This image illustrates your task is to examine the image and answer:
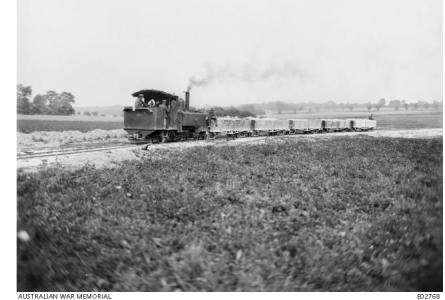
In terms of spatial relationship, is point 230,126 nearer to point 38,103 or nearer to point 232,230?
point 38,103

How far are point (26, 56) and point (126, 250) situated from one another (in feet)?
14.7

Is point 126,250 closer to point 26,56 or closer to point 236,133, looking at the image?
point 26,56

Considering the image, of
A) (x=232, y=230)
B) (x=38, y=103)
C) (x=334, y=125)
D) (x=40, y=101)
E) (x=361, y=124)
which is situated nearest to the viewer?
(x=232, y=230)

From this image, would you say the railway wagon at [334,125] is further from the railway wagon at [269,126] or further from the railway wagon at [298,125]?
the railway wagon at [269,126]

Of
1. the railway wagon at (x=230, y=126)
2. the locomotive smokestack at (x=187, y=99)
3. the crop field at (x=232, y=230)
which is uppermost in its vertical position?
the locomotive smokestack at (x=187, y=99)

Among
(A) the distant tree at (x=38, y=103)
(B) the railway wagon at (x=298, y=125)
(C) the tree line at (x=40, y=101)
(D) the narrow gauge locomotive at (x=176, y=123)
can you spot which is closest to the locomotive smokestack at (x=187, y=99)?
(D) the narrow gauge locomotive at (x=176, y=123)

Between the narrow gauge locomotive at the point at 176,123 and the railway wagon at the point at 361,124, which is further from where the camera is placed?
the railway wagon at the point at 361,124

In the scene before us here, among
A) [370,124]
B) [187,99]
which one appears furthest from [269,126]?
[370,124]

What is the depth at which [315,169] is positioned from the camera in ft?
30.2

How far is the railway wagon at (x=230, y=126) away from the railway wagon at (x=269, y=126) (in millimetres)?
729

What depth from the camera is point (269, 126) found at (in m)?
28.5

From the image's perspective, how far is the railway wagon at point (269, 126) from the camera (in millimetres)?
→ 27208

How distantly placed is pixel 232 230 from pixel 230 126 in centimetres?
1870

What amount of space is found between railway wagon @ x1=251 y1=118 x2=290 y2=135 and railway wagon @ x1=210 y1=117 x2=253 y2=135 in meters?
0.73
